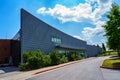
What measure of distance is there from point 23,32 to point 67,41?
104ft

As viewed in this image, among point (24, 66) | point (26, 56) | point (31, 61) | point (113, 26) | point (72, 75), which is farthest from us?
point (113, 26)

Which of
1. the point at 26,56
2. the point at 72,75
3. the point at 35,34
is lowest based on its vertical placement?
the point at 72,75

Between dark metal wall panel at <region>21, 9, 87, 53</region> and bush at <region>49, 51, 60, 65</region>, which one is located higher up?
dark metal wall panel at <region>21, 9, 87, 53</region>

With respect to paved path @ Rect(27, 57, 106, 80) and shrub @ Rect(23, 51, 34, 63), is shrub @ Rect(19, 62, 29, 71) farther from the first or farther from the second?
paved path @ Rect(27, 57, 106, 80)

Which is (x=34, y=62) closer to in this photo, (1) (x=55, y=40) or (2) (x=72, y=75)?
(2) (x=72, y=75)

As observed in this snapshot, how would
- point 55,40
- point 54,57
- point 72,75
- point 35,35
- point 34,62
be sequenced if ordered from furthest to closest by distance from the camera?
point 55,40, point 54,57, point 35,35, point 34,62, point 72,75

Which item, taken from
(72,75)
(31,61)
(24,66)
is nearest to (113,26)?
(31,61)

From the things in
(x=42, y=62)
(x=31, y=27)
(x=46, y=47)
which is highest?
(x=31, y=27)

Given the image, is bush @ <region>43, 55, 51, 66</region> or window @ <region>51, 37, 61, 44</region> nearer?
bush @ <region>43, 55, 51, 66</region>

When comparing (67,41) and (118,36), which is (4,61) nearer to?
(118,36)

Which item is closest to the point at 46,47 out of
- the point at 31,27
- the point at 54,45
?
the point at 54,45

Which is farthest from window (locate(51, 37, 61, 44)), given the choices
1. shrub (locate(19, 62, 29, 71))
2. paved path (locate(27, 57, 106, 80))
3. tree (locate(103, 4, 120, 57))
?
paved path (locate(27, 57, 106, 80))

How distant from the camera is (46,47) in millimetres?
41750

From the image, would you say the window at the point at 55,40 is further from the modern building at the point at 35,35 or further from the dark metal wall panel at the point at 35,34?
the dark metal wall panel at the point at 35,34
